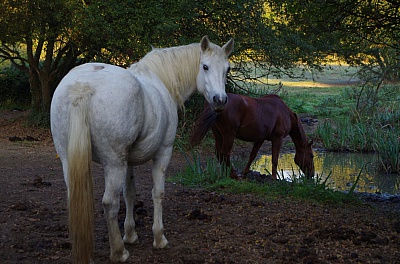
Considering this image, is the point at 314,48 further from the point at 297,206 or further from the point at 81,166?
the point at 81,166

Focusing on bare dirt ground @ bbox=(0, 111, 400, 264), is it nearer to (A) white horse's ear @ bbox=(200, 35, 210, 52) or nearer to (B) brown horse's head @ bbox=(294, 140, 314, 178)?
(A) white horse's ear @ bbox=(200, 35, 210, 52)

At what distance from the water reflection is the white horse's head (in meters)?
2.67

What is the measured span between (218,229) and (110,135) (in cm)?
163

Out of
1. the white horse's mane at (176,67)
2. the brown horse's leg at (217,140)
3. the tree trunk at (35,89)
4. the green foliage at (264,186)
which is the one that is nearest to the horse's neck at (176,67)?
the white horse's mane at (176,67)

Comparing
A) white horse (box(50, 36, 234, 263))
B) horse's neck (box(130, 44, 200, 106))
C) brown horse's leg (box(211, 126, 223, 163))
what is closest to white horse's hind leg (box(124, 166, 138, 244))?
white horse (box(50, 36, 234, 263))

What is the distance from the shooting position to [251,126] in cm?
818

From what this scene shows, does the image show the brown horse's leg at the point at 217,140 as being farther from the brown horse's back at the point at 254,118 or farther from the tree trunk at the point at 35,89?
the tree trunk at the point at 35,89

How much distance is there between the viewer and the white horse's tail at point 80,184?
3486mm

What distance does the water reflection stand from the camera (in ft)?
27.3

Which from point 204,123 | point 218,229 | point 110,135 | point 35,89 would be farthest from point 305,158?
point 35,89

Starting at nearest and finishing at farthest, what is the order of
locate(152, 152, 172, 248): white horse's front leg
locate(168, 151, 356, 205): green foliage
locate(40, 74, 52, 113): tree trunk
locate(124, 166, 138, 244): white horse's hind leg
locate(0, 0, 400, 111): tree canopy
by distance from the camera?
locate(152, 152, 172, 248): white horse's front leg, locate(124, 166, 138, 244): white horse's hind leg, locate(168, 151, 356, 205): green foliage, locate(0, 0, 400, 111): tree canopy, locate(40, 74, 52, 113): tree trunk

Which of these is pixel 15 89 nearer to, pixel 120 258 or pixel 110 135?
pixel 120 258

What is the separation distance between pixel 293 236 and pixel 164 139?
139cm

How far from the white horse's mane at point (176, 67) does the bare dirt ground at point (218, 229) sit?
1.23 meters
